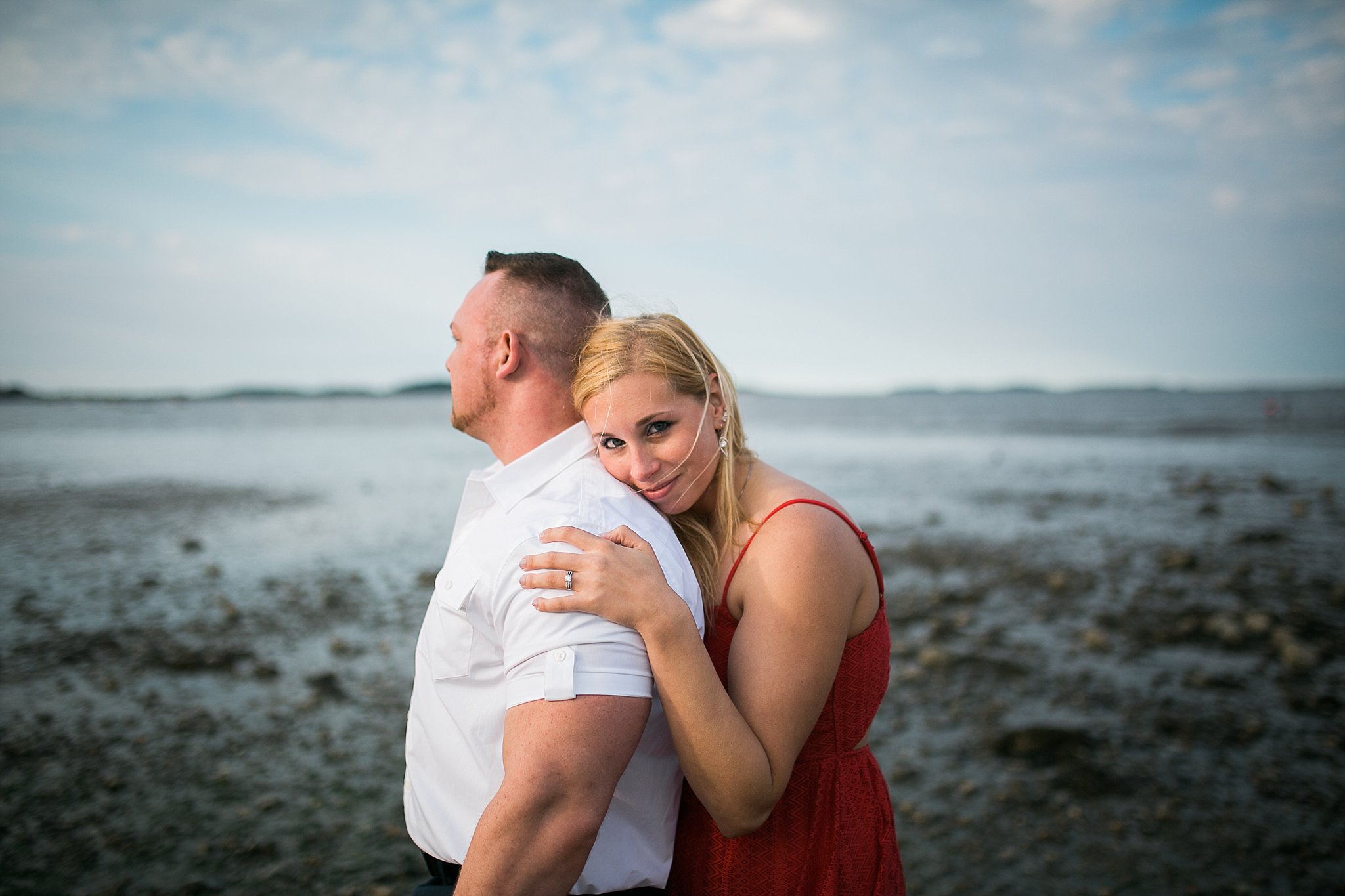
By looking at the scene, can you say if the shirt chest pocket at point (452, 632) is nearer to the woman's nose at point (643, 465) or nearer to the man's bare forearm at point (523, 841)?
the man's bare forearm at point (523, 841)

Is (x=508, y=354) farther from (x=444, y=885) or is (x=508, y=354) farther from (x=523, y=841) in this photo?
(x=444, y=885)

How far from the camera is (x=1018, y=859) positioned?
5.16 meters

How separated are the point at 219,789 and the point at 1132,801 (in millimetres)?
6955

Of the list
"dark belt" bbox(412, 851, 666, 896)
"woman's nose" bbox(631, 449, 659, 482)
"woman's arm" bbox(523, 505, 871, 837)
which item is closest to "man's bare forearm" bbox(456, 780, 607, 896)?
"woman's arm" bbox(523, 505, 871, 837)

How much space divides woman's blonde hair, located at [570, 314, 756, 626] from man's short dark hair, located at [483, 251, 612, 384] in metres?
0.11

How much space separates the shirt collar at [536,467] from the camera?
7.48 ft

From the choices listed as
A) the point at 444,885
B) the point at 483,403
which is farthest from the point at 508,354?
the point at 444,885

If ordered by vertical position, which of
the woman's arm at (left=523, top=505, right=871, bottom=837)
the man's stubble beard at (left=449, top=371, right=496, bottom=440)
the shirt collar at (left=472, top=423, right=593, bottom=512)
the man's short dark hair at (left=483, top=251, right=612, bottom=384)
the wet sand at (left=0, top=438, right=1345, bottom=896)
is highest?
the man's short dark hair at (left=483, top=251, right=612, bottom=384)

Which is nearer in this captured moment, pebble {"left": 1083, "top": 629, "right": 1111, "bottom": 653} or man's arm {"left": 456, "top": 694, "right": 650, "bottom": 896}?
man's arm {"left": 456, "top": 694, "right": 650, "bottom": 896}

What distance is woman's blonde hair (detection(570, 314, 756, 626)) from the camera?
8.04 feet

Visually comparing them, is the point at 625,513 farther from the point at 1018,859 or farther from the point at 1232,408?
the point at 1232,408

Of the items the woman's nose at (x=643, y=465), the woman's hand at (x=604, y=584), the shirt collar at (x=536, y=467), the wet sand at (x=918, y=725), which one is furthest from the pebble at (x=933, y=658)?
the woman's hand at (x=604, y=584)

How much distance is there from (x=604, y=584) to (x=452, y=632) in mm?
530

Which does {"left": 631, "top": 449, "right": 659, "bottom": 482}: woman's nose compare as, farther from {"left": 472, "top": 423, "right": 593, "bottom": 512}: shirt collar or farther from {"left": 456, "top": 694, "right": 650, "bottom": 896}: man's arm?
{"left": 456, "top": 694, "right": 650, "bottom": 896}: man's arm
